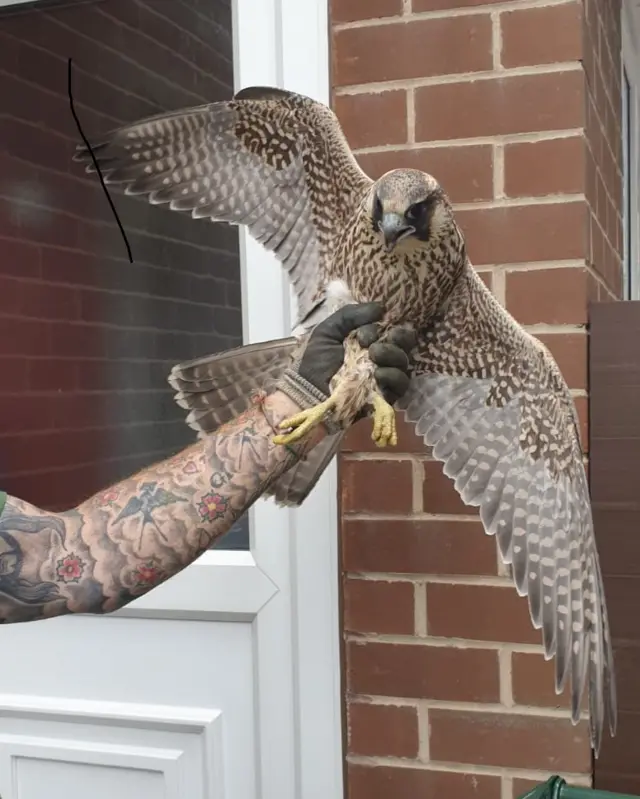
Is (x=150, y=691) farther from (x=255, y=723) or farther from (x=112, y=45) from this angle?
(x=112, y=45)

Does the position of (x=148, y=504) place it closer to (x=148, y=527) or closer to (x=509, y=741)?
(x=148, y=527)

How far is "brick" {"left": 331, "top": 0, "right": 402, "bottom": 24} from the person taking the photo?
4.20ft

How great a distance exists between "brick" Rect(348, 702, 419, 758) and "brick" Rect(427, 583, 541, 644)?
159mm

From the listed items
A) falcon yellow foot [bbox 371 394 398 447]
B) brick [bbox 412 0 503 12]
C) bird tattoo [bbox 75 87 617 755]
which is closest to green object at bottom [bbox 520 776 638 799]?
bird tattoo [bbox 75 87 617 755]

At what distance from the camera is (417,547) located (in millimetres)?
1333

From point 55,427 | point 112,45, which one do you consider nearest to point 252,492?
point 55,427

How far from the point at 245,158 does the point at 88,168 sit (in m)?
0.21

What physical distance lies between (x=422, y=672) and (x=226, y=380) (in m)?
0.66

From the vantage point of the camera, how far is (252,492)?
2.83ft

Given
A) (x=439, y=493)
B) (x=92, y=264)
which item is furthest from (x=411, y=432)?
(x=92, y=264)

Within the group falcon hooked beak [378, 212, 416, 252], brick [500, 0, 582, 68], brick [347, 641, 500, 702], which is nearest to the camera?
falcon hooked beak [378, 212, 416, 252]

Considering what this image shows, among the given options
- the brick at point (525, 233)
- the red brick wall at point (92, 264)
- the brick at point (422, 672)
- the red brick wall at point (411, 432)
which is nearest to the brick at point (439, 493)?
the red brick wall at point (411, 432)

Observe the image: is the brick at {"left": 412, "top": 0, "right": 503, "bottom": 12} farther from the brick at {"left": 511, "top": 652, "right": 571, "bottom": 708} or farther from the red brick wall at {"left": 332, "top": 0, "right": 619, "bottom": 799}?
the brick at {"left": 511, "top": 652, "right": 571, "bottom": 708}

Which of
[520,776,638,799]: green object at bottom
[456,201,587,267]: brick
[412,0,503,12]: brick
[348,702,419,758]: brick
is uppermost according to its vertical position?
[412,0,503,12]: brick
